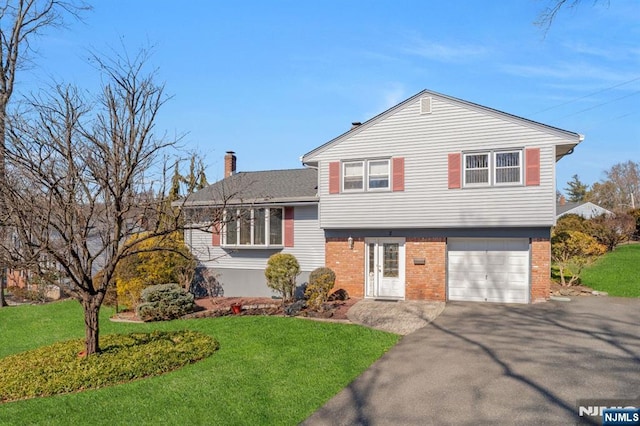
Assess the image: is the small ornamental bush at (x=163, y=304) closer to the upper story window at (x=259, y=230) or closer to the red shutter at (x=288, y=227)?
the upper story window at (x=259, y=230)

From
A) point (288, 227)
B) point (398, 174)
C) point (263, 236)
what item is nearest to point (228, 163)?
point (263, 236)

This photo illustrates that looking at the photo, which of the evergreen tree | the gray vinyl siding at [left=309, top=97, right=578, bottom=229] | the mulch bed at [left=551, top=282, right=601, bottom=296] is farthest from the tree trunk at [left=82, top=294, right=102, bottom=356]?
the evergreen tree

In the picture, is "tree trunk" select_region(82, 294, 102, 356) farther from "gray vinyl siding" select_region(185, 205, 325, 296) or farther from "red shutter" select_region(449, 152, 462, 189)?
"red shutter" select_region(449, 152, 462, 189)

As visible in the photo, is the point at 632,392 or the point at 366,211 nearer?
the point at 632,392

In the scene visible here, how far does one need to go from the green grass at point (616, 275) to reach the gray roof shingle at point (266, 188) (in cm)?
1145

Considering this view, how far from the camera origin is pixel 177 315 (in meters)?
13.8

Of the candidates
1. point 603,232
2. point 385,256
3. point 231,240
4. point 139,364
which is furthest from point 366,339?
point 603,232

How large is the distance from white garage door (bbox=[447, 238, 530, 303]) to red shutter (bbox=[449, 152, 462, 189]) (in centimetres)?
192

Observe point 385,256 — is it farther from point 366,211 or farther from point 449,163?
point 449,163

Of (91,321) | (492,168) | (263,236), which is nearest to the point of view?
(91,321)

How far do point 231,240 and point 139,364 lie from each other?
9614 millimetres

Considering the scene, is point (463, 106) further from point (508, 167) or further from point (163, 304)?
point (163, 304)

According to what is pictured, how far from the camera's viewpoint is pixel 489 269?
14.6 meters

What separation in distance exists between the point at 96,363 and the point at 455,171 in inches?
454
